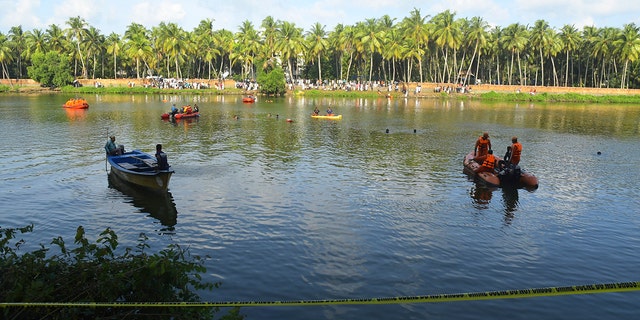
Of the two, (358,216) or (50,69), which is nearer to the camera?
(358,216)

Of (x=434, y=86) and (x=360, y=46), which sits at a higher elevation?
(x=360, y=46)

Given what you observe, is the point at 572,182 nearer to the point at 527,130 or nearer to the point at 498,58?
the point at 527,130

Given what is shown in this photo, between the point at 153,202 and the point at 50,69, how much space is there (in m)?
94.3

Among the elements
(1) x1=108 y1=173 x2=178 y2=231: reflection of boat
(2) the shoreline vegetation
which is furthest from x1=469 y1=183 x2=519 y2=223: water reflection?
(2) the shoreline vegetation

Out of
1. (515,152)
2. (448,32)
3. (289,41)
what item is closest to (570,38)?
(448,32)

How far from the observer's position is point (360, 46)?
10294cm

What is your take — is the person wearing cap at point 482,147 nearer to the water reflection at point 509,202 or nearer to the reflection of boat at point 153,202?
the water reflection at point 509,202

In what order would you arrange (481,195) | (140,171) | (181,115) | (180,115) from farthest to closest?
(181,115)
(180,115)
(481,195)
(140,171)

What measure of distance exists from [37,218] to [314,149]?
19.4 metres

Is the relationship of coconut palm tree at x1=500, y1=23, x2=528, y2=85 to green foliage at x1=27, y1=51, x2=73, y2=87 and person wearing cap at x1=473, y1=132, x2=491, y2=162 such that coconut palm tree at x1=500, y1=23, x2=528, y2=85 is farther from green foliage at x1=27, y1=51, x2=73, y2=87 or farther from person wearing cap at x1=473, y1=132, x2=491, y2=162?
green foliage at x1=27, y1=51, x2=73, y2=87

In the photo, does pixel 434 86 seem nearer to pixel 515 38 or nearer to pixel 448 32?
pixel 448 32

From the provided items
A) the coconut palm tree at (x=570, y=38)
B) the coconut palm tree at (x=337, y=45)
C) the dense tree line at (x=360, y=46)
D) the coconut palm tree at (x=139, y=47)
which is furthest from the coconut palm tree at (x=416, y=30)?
the coconut palm tree at (x=139, y=47)

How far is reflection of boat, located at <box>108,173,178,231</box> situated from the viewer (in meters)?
17.9

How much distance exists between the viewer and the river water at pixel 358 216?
40.5 feet
